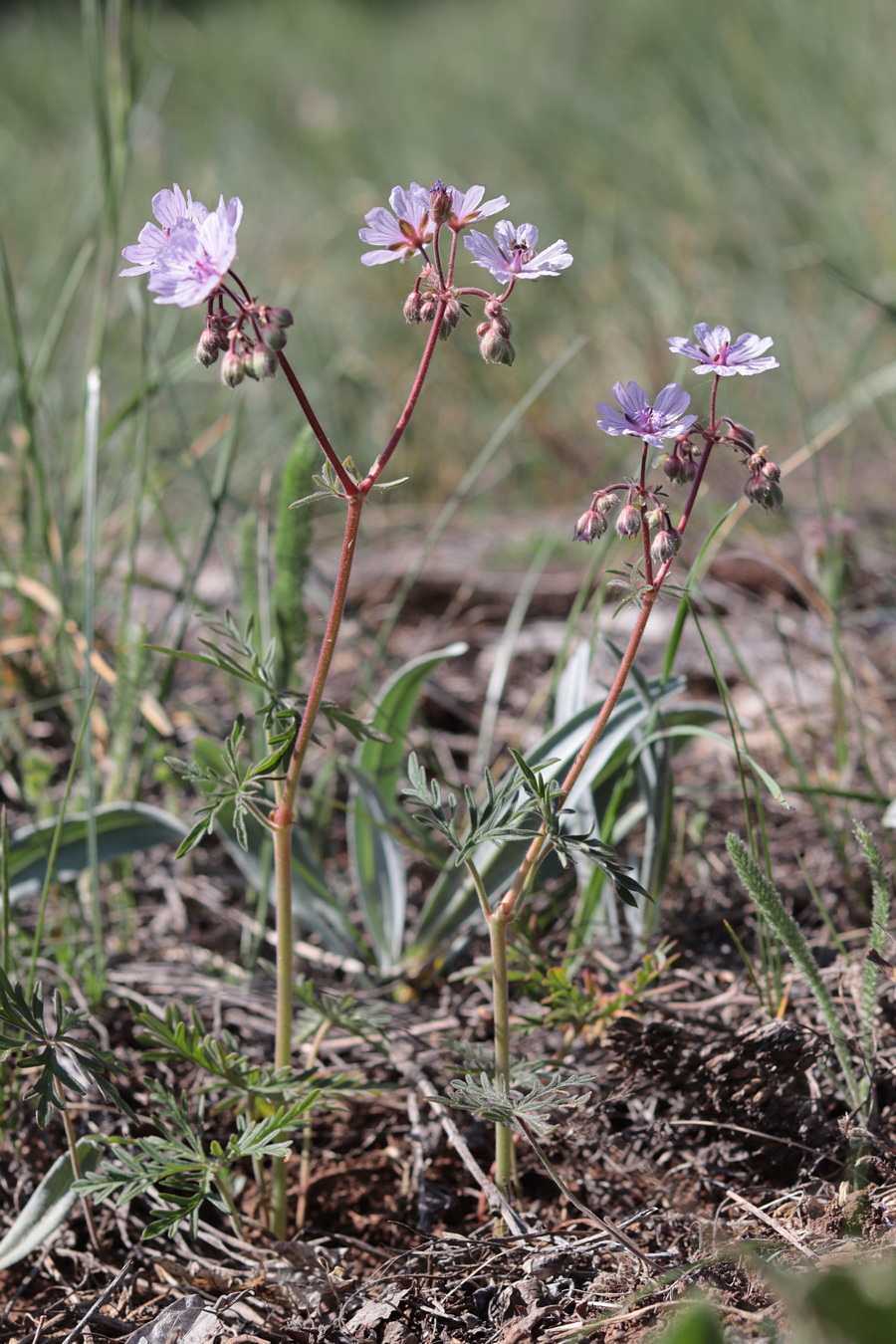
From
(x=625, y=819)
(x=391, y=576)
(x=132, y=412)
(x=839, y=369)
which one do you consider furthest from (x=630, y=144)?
(x=625, y=819)

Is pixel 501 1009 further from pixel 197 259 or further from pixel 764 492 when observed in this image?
pixel 197 259

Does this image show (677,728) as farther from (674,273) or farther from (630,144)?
(630,144)

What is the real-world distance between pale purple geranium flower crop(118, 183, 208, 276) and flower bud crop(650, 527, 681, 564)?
0.48 meters

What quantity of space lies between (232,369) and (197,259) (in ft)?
0.29

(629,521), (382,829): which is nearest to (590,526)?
(629,521)

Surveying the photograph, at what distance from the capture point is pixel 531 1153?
4.09ft

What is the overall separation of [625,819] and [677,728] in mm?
232

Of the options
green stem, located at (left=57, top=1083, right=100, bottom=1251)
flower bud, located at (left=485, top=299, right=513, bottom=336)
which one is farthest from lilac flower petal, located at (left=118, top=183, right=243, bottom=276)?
green stem, located at (left=57, top=1083, right=100, bottom=1251)

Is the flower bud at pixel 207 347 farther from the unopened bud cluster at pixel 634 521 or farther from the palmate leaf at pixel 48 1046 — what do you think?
the palmate leaf at pixel 48 1046

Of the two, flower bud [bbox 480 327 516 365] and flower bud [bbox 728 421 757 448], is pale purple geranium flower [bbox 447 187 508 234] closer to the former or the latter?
flower bud [bbox 480 327 516 365]

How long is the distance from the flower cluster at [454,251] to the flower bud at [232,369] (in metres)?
0.15

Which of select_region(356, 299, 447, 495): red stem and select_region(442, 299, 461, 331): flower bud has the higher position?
select_region(442, 299, 461, 331): flower bud

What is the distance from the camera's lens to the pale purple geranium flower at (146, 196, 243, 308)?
0.81 m

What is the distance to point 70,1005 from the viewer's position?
141 cm
